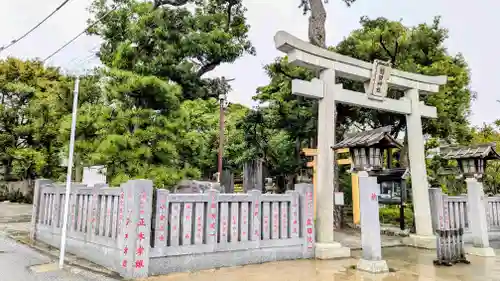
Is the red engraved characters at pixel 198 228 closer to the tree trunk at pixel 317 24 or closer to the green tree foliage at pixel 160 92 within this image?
the green tree foliage at pixel 160 92

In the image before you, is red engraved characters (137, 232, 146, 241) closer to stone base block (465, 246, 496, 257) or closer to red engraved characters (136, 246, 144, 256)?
red engraved characters (136, 246, 144, 256)

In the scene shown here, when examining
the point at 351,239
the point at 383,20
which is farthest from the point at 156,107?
the point at 383,20

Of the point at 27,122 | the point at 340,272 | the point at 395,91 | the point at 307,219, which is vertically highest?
the point at 395,91

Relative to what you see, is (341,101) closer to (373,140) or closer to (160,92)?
(373,140)

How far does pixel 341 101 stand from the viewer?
29.7ft

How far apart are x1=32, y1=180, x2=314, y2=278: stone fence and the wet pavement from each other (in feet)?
0.90

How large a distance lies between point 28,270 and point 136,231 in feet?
7.70

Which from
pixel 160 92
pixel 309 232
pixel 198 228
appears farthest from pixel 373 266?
pixel 160 92

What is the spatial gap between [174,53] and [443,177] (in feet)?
52.3

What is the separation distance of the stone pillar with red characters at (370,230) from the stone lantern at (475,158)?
150 inches

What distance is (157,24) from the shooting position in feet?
58.5

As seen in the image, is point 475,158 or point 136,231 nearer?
point 136,231

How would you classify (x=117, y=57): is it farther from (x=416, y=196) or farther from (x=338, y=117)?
(x=416, y=196)

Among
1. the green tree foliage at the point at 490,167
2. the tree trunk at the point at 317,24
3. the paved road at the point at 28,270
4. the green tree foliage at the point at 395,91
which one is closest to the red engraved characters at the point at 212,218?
the paved road at the point at 28,270
